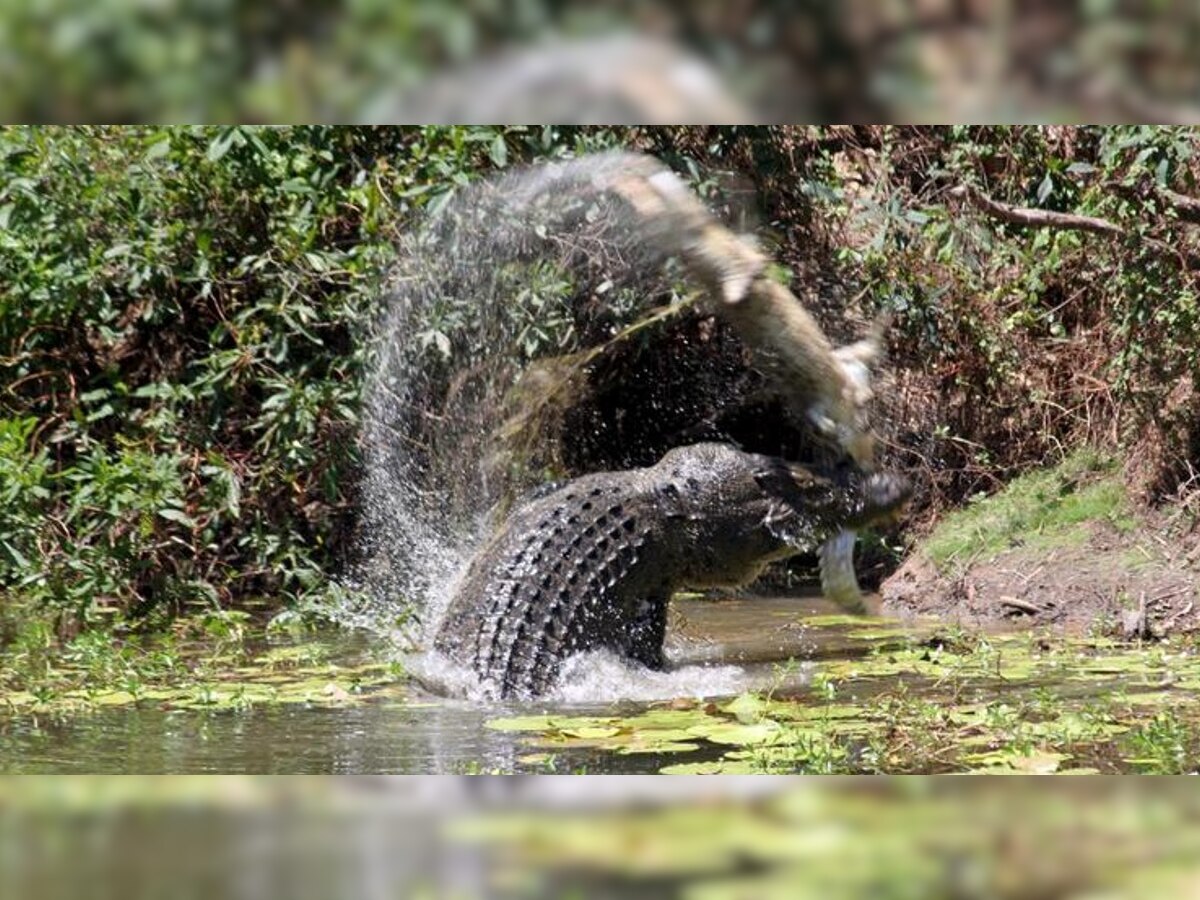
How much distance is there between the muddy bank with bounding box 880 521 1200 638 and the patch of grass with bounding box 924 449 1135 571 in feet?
0.13

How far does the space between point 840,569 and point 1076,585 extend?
4.48ft

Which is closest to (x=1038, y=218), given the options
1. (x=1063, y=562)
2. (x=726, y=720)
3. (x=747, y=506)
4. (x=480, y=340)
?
(x=1063, y=562)

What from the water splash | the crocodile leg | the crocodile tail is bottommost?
the crocodile leg

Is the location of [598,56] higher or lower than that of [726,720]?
higher

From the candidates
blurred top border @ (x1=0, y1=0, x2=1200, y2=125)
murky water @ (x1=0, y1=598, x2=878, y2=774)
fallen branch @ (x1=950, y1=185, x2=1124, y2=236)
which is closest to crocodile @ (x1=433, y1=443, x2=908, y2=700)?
murky water @ (x1=0, y1=598, x2=878, y2=774)

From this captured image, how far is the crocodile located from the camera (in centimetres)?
539

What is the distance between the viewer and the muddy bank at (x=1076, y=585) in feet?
21.0

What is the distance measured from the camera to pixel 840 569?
611cm

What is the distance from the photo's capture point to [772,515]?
5863 mm

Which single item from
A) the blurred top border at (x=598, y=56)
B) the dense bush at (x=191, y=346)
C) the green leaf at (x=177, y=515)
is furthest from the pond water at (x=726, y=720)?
the blurred top border at (x=598, y=56)

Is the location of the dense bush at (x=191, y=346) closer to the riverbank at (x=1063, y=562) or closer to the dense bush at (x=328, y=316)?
the dense bush at (x=328, y=316)

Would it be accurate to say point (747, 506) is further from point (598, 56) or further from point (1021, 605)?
point (598, 56)

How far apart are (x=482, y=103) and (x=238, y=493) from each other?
6.25 metres

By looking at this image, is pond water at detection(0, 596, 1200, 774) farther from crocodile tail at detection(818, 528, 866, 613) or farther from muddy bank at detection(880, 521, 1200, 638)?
muddy bank at detection(880, 521, 1200, 638)
